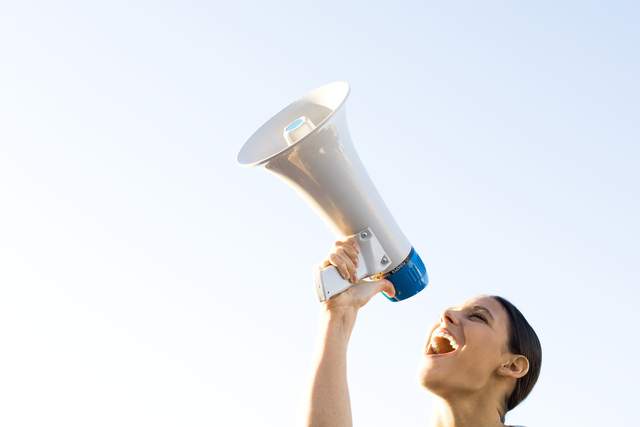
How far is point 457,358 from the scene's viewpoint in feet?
11.2

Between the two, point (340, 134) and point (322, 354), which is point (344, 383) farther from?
point (340, 134)

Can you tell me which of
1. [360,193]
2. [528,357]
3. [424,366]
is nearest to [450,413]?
[424,366]

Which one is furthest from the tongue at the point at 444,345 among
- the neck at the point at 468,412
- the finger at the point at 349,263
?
the finger at the point at 349,263

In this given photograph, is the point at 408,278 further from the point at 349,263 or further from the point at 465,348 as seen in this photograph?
the point at 465,348

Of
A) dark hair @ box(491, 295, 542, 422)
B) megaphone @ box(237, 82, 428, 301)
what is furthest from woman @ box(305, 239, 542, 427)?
megaphone @ box(237, 82, 428, 301)

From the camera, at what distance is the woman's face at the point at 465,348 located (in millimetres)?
3377

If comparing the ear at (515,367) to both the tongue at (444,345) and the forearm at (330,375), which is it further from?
the forearm at (330,375)

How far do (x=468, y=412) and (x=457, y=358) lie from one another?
241mm

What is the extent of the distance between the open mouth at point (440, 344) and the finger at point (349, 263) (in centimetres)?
47

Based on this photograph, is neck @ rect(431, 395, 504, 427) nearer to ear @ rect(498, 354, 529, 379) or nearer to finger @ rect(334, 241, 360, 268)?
ear @ rect(498, 354, 529, 379)

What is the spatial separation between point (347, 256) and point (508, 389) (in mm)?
977

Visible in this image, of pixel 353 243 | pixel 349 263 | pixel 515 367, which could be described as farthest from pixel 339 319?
pixel 515 367

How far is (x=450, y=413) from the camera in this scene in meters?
3.38

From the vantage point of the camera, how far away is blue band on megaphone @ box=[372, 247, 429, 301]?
3.92m
